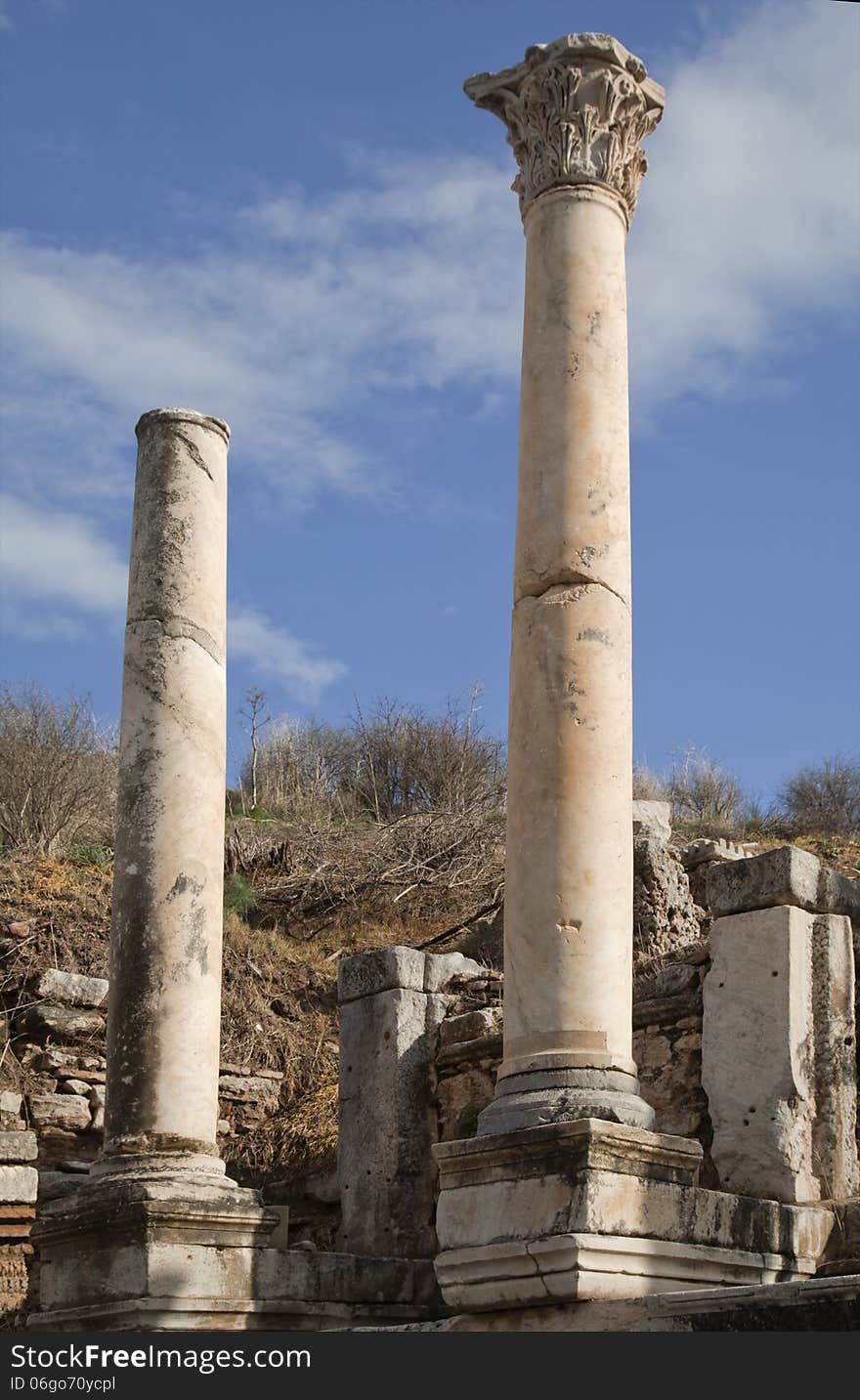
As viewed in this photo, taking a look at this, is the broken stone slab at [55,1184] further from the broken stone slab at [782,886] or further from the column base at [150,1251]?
the broken stone slab at [782,886]

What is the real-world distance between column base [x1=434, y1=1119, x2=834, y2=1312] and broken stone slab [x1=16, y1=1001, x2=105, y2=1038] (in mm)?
6908

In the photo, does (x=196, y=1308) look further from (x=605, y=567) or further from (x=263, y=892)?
(x=263, y=892)

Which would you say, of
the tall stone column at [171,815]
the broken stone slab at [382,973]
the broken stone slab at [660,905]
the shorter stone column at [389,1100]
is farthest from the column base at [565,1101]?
the broken stone slab at [660,905]

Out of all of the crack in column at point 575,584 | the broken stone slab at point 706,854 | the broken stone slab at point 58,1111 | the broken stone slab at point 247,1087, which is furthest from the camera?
the broken stone slab at point 706,854

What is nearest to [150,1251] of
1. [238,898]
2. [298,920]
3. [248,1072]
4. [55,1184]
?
[55,1184]

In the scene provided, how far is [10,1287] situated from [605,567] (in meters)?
6.86

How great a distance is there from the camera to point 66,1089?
14594mm

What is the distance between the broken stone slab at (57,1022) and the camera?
49.1 feet

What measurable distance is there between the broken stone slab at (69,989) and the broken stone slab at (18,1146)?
2061 millimetres

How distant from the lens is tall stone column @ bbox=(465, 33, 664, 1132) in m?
8.84

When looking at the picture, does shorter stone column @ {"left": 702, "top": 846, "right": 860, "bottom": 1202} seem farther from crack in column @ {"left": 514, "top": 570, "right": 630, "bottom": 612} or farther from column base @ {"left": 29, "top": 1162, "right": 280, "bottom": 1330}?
column base @ {"left": 29, "top": 1162, "right": 280, "bottom": 1330}

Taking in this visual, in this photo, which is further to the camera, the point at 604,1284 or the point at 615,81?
the point at 615,81

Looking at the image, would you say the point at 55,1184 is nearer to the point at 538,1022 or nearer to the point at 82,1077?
the point at 82,1077

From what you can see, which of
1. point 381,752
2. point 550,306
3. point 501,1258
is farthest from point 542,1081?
point 381,752
